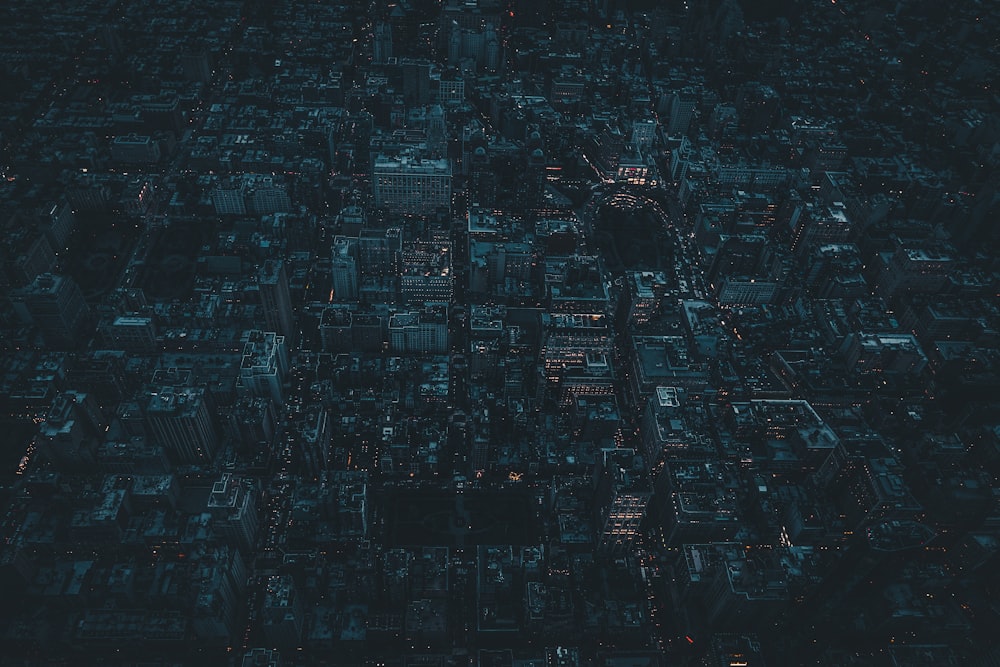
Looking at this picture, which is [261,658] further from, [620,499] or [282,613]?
[620,499]

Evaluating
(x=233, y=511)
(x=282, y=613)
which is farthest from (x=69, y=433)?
(x=282, y=613)

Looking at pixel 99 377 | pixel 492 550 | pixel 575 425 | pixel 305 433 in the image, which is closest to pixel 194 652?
pixel 305 433

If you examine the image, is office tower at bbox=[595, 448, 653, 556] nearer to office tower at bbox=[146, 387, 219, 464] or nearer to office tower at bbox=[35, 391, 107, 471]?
office tower at bbox=[146, 387, 219, 464]

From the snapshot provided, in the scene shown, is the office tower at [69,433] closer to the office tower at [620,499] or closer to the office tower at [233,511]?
the office tower at [233,511]

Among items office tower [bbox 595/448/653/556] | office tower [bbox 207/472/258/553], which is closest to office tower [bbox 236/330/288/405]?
office tower [bbox 207/472/258/553]

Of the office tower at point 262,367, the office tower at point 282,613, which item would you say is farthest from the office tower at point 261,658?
the office tower at point 262,367
